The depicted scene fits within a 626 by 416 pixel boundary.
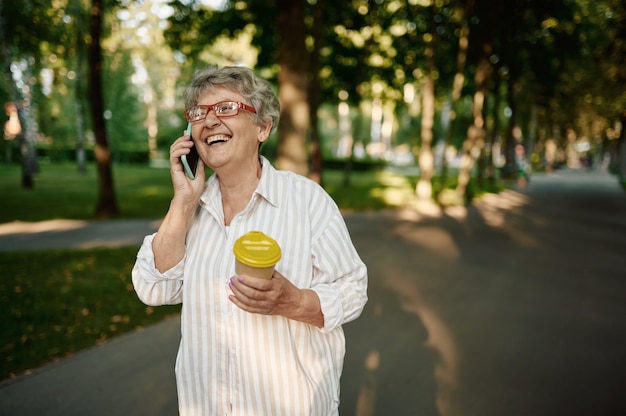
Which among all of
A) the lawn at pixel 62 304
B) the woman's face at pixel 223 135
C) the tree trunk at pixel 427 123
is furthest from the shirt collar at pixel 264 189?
the tree trunk at pixel 427 123

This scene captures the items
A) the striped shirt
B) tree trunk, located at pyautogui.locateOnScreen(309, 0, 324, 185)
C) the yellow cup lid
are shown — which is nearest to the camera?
the yellow cup lid

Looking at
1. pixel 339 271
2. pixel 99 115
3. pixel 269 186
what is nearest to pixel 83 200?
pixel 99 115

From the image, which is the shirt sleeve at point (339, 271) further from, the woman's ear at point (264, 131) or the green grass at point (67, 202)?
the green grass at point (67, 202)

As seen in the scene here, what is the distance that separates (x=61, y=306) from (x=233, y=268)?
4.78m

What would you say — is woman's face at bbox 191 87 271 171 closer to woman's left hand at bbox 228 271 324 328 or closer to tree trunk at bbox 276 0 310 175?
woman's left hand at bbox 228 271 324 328

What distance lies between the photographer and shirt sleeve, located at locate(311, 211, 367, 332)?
1.79 m

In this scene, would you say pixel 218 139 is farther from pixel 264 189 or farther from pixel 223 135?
pixel 264 189

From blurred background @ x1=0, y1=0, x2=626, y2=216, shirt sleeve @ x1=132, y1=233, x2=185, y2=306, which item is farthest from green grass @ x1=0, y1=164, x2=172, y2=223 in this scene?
shirt sleeve @ x1=132, y1=233, x2=185, y2=306

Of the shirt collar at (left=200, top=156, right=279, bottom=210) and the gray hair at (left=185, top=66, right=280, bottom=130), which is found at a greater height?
the gray hair at (left=185, top=66, right=280, bottom=130)

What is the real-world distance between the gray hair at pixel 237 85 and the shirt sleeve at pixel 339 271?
22.7 inches

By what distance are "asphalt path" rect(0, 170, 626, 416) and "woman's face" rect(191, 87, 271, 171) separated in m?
2.42

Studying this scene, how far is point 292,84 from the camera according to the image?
7.75 m

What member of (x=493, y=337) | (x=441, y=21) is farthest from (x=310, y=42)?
(x=493, y=337)

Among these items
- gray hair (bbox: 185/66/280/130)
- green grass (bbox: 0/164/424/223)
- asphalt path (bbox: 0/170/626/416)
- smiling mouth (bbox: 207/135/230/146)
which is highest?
gray hair (bbox: 185/66/280/130)
